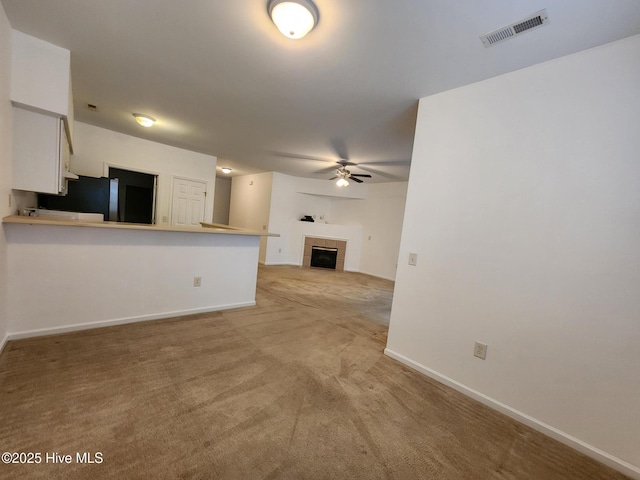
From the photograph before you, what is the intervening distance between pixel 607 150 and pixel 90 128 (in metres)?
6.52

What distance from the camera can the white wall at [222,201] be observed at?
29.5 feet

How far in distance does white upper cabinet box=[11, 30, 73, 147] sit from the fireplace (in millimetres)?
6006

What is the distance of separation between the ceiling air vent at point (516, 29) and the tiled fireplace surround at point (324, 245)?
6176mm

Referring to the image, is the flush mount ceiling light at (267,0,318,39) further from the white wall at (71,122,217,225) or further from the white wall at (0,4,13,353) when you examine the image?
the white wall at (71,122,217,225)

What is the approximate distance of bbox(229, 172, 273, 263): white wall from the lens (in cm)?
719

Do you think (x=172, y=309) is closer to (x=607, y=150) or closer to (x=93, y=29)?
(x=93, y=29)

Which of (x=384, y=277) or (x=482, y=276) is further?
(x=384, y=277)

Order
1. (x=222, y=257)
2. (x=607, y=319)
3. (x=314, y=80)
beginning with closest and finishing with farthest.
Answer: (x=607, y=319) → (x=314, y=80) → (x=222, y=257)

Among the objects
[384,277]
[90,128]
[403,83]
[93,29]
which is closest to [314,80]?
[403,83]

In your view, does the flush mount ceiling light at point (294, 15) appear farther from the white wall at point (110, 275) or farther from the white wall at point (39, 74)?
the white wall at point (110, 275)

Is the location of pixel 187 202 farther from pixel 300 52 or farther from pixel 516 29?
pixel 516 29

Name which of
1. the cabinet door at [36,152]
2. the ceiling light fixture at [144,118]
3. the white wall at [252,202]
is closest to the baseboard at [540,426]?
the cabinet door at [36,152]

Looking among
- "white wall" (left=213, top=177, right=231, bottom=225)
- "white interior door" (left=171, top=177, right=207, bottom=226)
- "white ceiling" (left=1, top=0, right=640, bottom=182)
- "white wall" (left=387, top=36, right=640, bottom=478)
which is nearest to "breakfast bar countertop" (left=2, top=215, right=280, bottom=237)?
"white ceiling" (left=1, top=0, right=640, bottom=182)

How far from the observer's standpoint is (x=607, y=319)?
1.66 meters
